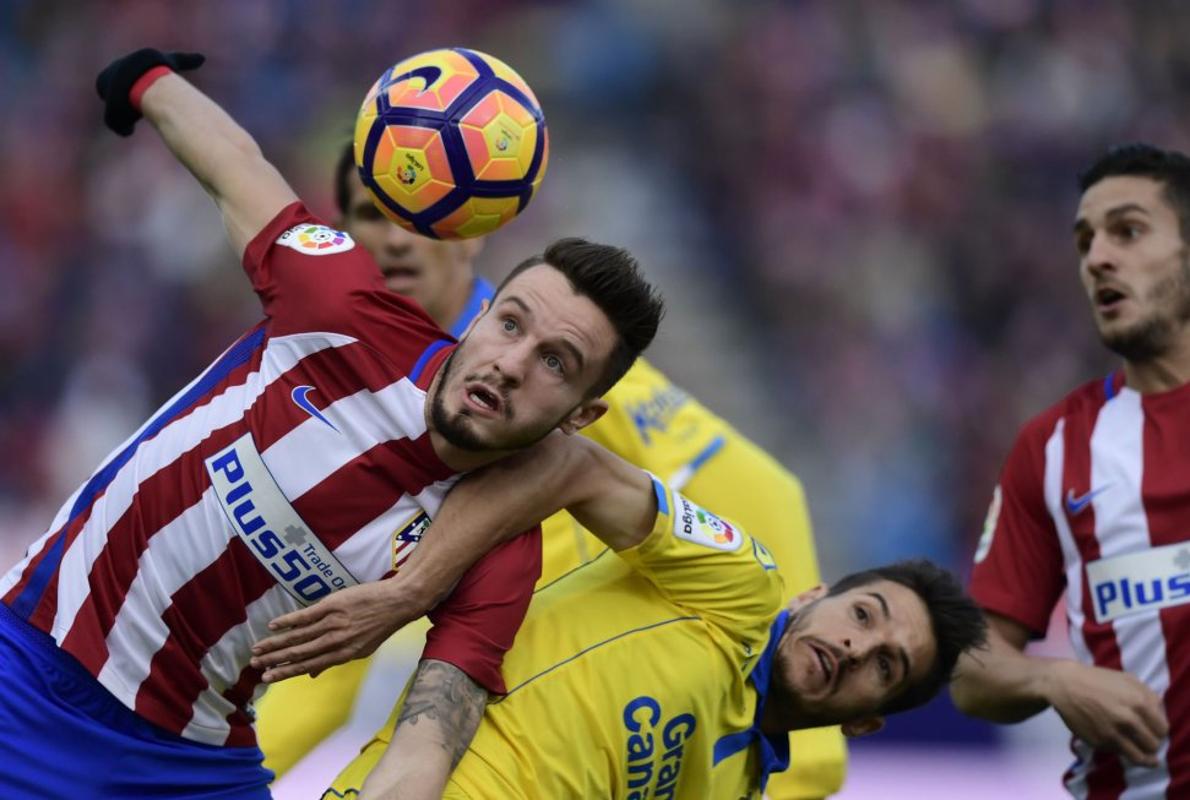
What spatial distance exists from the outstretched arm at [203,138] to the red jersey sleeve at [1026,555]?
2462 mm

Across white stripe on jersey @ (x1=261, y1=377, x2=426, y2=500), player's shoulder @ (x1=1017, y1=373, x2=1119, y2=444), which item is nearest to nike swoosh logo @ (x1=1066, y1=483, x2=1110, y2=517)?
player's shoulder @ (x1=1017, y1=373, x2=1119, y2=444)

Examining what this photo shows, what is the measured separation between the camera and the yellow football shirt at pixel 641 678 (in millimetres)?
3615

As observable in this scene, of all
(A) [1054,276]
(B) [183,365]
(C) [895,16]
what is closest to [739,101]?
(C) [895,16]

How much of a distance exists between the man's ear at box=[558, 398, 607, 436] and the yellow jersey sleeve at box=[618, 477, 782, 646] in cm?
22

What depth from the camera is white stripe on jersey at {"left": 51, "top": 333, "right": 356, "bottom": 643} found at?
356 centimetres

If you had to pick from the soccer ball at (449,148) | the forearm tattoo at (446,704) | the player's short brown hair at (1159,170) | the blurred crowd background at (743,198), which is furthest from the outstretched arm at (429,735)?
the blurred crowd background at (743,198)

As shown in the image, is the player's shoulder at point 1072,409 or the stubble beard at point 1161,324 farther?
the player's shoulder at point 1072,409

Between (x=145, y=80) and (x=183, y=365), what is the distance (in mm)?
5706

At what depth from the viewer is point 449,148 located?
3.70 meters

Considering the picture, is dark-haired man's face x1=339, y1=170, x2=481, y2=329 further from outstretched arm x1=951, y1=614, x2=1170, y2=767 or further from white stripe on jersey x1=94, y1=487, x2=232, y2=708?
outstretched arm x1=951, y1=614, x2=1170, y2=767

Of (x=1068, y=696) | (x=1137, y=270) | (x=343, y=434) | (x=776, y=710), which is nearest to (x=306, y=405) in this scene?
(x=343, y=434)

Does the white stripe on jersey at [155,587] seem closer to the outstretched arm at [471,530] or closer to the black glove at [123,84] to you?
the outstretched arm at [471,530]

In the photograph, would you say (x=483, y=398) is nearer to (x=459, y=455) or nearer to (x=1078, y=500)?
(x=459, y=455)

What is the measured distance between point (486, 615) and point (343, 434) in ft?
1.62
